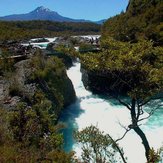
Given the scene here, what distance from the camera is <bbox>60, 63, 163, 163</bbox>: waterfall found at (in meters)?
25.1

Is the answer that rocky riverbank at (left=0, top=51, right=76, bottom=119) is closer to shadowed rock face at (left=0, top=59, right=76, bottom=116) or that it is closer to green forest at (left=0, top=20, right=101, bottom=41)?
shadowed rock face at (left=0, top=59, right=76, bottom=116)

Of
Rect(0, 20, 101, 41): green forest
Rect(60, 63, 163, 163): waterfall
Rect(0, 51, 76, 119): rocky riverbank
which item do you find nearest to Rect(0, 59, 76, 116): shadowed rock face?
Rect(0, 51, 76, 119): rocky riverbank

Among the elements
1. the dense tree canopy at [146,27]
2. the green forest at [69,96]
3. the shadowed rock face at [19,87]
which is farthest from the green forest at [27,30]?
the shadowed rock face at [19,87]

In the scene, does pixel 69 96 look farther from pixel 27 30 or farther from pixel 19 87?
pixel 27 30

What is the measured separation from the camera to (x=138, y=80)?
559 inches

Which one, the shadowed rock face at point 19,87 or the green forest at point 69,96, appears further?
the shadowed rock face at point 19,87

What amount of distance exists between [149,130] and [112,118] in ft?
15.1

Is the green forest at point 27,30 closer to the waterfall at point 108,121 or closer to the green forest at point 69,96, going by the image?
the waterfall at point 108,121

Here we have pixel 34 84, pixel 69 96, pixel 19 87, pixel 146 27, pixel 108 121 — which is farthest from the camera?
pixel 146 27

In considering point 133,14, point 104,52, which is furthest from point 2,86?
point 133,14

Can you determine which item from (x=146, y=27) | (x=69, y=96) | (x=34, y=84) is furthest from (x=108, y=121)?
(x=146, y=27)

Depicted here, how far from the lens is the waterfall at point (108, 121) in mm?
25094

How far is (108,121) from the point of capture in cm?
3141

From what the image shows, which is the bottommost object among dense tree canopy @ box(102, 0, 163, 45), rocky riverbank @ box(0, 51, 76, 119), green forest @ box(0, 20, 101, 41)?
green forest @ box(0, 20, 101, 41)
